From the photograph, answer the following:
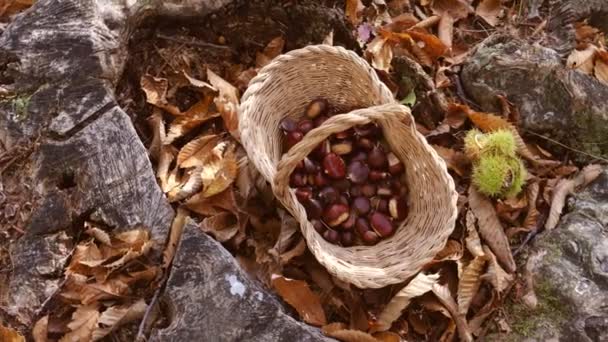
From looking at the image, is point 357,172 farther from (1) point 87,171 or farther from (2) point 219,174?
(1) point 87,171

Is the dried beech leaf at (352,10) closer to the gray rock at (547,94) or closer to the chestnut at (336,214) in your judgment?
the gray rock at (547,94)

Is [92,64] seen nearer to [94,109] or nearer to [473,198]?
[94,109]

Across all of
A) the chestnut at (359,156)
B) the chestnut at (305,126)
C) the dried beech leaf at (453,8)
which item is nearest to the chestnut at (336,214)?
the chestnut at (359,156)

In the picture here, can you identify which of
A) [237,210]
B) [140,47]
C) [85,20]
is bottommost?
[237,210]

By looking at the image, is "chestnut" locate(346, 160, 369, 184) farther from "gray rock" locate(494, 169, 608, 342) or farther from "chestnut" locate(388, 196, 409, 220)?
"gray rock" locate(494, 169, 608, 342)

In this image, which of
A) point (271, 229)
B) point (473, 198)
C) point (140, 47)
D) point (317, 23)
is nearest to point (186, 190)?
point (271, 229)

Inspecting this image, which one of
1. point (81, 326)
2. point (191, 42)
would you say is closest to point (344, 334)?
point (81, 326)
